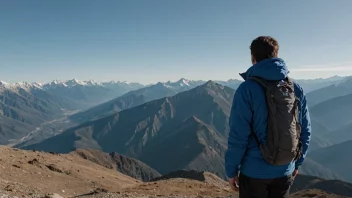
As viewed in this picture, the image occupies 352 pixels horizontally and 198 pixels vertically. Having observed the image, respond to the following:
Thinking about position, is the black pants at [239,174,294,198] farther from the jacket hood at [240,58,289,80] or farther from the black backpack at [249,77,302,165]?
the jacket hood at [240,58,289,80]

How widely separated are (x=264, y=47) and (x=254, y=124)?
1535 millimetres

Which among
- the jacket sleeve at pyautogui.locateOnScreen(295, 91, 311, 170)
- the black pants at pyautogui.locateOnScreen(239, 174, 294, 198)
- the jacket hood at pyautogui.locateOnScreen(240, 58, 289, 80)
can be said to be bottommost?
the black pants at pyautogui.locateOnScreen(239, 174, 294, 198)

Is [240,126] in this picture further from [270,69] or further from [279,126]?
[270,69]

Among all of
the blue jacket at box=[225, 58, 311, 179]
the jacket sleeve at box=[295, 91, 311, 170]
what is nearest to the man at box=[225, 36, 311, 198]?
the blue jacket at box=[225, 58, 311, 179]

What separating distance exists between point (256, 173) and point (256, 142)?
596 millimetres

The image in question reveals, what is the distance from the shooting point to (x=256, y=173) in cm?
631

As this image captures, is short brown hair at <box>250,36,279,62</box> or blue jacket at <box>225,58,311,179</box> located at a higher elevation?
short brown hair at <box>250,36,279,62</box>

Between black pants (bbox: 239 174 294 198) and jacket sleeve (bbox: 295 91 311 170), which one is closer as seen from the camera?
black pants (bbox: 239 174 294 198)

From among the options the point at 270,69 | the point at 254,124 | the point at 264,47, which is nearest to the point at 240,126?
the point at 254,124

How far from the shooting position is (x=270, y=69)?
6227 mm

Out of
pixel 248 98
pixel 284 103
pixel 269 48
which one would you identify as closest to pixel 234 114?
pixel 248 98

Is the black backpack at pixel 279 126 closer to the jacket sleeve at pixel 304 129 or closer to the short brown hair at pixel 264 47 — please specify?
the short brown hair at pixel 264 47

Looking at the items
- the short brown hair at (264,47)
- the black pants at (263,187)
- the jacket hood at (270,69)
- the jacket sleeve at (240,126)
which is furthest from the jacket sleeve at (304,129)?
the jacket sleeve at (240,126)

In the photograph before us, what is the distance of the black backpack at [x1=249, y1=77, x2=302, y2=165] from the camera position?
6.12 metres
